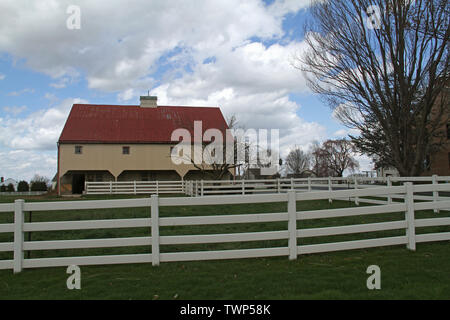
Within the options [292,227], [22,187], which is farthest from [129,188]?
[22,187]

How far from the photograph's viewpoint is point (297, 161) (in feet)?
265

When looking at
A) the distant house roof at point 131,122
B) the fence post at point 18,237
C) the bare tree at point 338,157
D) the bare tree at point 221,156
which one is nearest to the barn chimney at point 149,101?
the distant house roof at point 131,122

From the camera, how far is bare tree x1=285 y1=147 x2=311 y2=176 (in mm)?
80938

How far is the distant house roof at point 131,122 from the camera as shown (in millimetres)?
32812

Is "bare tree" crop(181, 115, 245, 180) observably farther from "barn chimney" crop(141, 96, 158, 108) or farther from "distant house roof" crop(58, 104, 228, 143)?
"barn chimney" crop(141, 96, 158, 108)

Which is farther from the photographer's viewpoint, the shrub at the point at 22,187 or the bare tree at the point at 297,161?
the bare tree at the point at 297,161

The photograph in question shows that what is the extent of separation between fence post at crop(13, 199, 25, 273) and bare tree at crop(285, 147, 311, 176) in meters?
76.5

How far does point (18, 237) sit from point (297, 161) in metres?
77.7

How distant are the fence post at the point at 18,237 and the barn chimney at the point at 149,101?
32565 millimetres

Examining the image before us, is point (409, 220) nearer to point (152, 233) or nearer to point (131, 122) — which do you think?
point (152, 233)

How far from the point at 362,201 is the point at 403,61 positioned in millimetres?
5220

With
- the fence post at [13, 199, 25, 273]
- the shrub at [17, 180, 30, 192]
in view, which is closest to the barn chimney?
the shrub at [17, 180, 30, 192]
